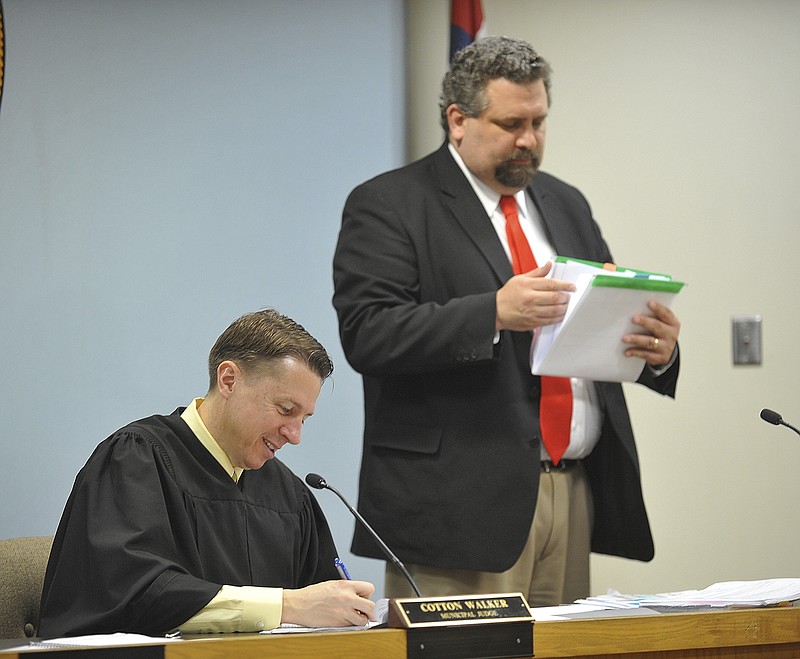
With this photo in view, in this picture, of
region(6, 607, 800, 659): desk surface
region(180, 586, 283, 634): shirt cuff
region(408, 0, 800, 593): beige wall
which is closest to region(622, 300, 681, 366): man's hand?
region(6, 607, 800, 659): desk surface

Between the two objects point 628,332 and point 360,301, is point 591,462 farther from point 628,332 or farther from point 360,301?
point 360,301

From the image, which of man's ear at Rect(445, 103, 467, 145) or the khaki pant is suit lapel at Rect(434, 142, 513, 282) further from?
the khaki pant

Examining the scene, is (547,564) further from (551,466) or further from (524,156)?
(524,156)

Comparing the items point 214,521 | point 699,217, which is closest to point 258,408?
point 214,521

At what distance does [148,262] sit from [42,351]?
0.42 meters

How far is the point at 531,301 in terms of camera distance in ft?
9.21

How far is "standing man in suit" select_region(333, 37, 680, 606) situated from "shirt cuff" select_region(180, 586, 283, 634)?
2.71 feet

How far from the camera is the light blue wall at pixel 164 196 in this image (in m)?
3.44

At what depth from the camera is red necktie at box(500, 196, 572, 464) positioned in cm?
299

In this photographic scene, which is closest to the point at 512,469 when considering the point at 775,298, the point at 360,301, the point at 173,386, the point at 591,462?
the point at 591,462

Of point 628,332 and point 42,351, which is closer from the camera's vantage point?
point 628,332

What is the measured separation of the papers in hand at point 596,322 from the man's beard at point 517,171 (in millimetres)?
360

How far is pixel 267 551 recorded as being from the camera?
99.5 inches

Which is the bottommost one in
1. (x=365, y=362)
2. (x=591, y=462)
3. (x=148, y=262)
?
(x=591, y=462)
